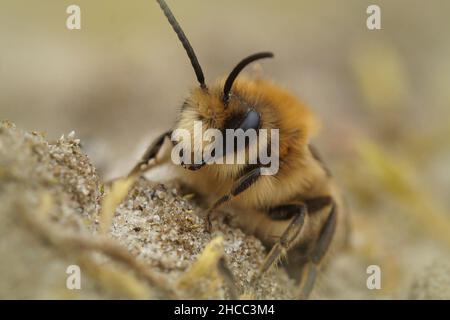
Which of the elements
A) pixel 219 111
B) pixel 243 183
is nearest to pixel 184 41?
pixel 219 111

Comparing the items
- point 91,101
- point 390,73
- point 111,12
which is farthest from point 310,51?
point 91,101

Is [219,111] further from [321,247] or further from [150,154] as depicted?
[321,247]

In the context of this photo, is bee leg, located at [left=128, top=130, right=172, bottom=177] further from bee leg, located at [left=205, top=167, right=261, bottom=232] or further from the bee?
bee leg, located at [left=205, top=167, right=261, bottom=232]

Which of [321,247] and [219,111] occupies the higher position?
[219,111]

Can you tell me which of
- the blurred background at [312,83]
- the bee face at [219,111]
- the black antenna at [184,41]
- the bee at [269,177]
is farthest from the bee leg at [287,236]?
the blurred background at [312,83]

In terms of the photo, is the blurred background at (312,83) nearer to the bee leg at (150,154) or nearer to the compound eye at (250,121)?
the bee leg at (150,154)

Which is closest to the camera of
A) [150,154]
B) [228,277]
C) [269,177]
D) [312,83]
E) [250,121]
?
[228,277]

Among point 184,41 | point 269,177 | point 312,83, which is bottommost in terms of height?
point 269,177

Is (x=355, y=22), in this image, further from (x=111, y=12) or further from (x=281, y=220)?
(x=281, y=220)
